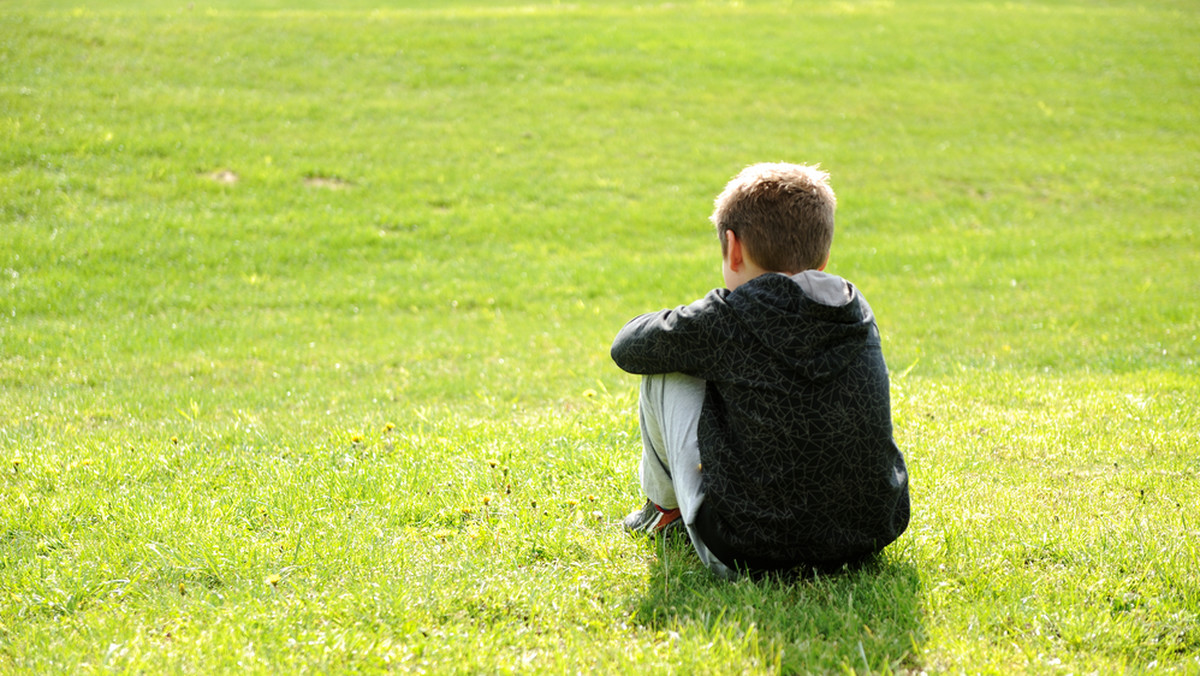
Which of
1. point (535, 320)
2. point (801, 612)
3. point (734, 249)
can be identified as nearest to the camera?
point (801, 612)

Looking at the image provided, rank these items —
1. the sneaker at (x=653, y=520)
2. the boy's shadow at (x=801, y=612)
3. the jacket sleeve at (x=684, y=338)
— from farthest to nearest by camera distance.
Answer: the sneaker at (x=653, y=520) < the jacket sleeve at (x=684, y=338) < the boy's shadow at (x=801, y=612)

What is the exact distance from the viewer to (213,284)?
12.5 m

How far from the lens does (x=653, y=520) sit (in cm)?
390

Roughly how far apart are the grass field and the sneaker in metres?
0.10

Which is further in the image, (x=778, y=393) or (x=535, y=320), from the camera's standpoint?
(x=535, y=320)

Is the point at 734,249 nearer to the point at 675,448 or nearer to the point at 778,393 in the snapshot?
the point at 778,393

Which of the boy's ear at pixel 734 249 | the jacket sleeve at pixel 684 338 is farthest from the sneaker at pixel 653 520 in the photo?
the boy's ear at pixel 734 249

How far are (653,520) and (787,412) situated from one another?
1.06 meters

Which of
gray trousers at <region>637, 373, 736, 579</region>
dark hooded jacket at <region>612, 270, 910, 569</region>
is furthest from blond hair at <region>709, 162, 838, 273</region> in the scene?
gray trousers at <region>637, 373, 736, 579</region>

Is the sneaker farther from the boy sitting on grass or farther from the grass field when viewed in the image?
the boy sitting on grass

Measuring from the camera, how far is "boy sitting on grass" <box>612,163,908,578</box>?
3.07 m

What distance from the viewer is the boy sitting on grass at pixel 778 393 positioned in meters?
3.07

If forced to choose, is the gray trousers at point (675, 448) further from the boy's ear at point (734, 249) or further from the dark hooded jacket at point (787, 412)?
the boy's ear at point (734, 249)

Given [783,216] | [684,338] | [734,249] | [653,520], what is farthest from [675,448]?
[783,216]
